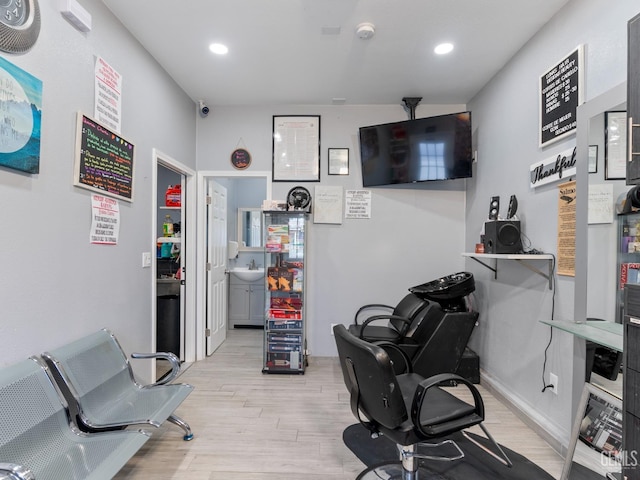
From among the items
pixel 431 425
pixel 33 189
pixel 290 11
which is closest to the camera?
pixel 431 425

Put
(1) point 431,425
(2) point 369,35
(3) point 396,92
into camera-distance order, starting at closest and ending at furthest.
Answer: (1) point 431,425
(2) point 369,35
(3) point 396,92

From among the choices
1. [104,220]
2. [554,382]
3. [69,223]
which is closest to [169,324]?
[104,220]

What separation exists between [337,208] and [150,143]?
1997mm

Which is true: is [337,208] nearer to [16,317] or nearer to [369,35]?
[369,35]

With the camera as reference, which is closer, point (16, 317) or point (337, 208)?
point (16, 317)

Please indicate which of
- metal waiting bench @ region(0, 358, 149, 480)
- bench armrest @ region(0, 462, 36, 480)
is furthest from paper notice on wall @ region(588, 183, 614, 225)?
bench armrest @ region(0, 462, 36, 480)

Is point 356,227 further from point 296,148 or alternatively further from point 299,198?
point 296,148

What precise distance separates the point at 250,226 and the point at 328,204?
2083 millimetres

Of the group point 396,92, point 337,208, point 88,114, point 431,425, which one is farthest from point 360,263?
point 88,114

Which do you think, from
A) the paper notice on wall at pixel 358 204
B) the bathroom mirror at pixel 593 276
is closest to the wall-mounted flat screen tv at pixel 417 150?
the paper notice on wall at pixel 358 204

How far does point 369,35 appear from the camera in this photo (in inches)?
88.1

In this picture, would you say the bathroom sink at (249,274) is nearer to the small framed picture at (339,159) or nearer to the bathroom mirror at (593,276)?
the small framed picture at (339,159)

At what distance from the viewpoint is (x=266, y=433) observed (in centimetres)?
217

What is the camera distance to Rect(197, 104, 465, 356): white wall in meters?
3.48
